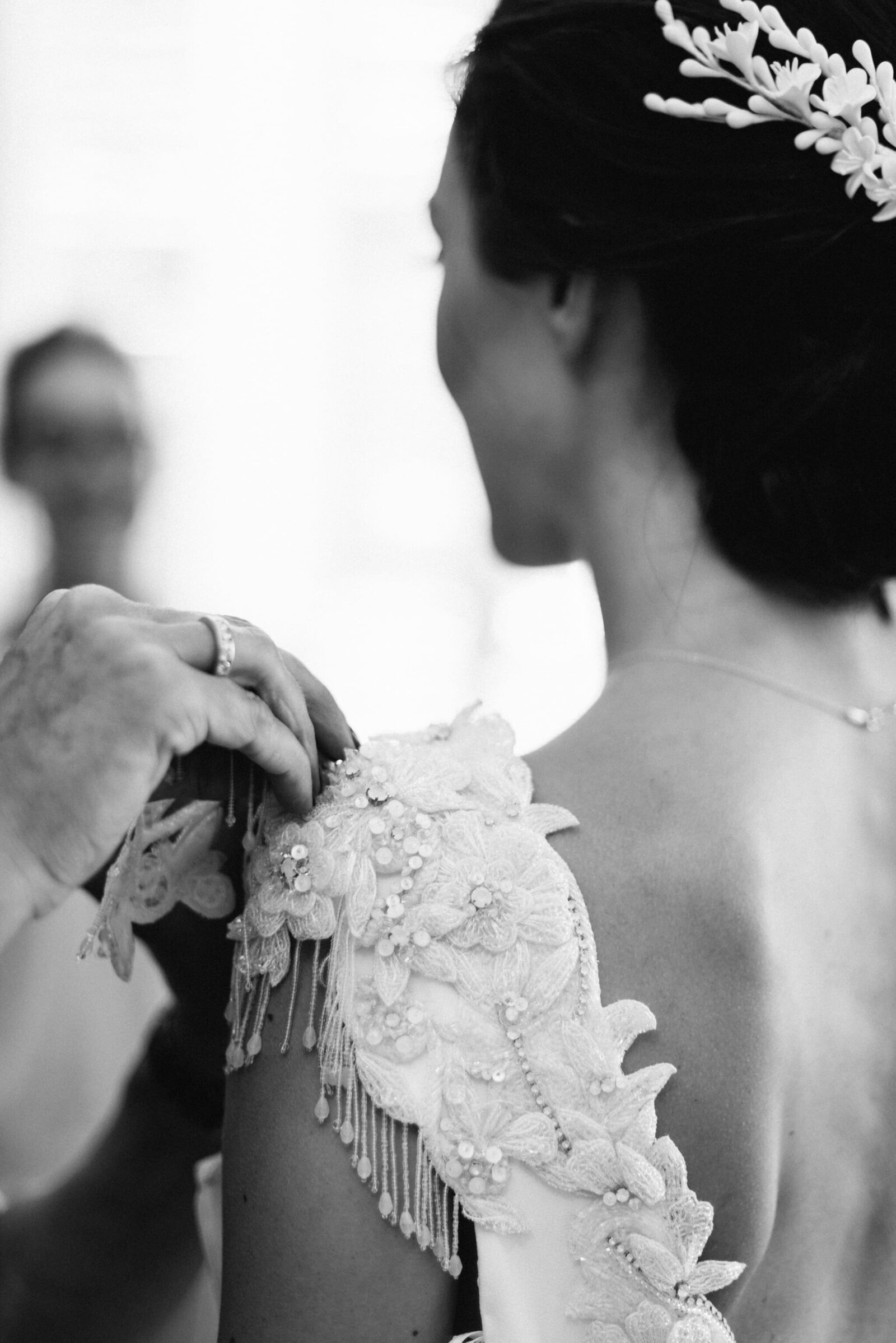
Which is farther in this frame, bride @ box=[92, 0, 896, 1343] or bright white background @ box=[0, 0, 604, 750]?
bright white background @ box=[0, 0, 604, 750]

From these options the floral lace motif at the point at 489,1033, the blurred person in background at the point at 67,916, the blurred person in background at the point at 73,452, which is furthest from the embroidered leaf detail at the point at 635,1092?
the blurred person in background at the point at 73,452

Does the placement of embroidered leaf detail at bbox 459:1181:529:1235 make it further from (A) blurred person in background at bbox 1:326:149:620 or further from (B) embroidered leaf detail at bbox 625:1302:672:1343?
(A) blurred person in background at bbox 1:326:149:620

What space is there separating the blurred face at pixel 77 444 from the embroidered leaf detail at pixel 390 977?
2.61m

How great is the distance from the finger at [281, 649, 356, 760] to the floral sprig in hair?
407 millimetres

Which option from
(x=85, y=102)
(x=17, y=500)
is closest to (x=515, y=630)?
(x=17, y=500)

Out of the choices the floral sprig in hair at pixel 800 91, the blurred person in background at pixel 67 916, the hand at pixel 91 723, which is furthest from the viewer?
the blurred person in background at pixel 67 916

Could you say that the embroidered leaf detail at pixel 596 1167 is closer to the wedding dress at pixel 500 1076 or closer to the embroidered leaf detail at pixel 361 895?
the wedding dress at pixel 500 1076

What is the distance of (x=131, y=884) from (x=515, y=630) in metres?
3.58

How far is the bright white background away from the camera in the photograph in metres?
4.02

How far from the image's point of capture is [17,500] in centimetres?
345

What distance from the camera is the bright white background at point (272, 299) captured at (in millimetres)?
4016

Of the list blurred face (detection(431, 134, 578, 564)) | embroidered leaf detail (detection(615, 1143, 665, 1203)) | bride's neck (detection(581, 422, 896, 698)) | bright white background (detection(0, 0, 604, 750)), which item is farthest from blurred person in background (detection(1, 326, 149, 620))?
embroidered leaf detail (detection(615, 1143, 665, 1203))

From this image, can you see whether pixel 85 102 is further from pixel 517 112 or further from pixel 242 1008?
pixel 242 1008

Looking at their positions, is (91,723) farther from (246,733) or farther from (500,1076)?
(500,1076)
